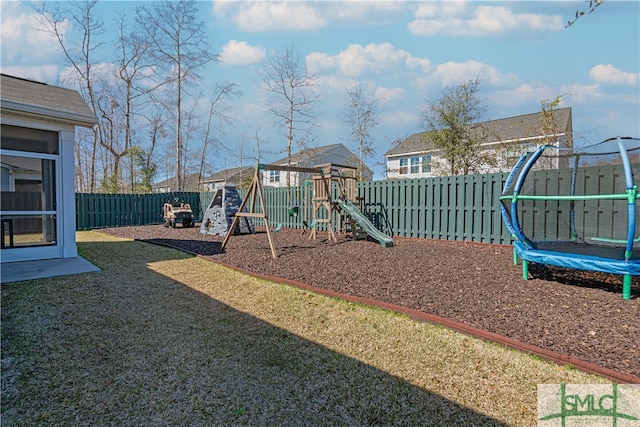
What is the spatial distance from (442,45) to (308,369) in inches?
318

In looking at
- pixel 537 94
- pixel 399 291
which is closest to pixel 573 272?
pixel 399 291

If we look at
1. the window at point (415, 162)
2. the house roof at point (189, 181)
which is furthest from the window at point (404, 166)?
the house roof at point (189, 181)

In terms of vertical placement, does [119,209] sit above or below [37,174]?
below

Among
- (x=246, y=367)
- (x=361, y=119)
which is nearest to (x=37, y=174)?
(x=246, y=367)

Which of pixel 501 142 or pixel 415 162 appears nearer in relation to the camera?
pixel 501 142

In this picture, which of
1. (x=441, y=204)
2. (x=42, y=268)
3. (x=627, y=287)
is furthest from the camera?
(x=441, y=204)

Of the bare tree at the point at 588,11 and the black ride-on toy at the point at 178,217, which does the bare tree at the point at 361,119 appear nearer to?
the black ride-on toy at the point at 178,217

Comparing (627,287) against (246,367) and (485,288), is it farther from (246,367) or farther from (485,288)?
(246,367)

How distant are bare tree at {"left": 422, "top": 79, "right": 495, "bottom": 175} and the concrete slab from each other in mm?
12571

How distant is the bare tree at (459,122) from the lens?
13.4 metres

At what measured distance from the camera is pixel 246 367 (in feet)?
8.58

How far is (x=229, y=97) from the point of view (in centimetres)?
2483

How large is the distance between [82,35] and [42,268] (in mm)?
20679
